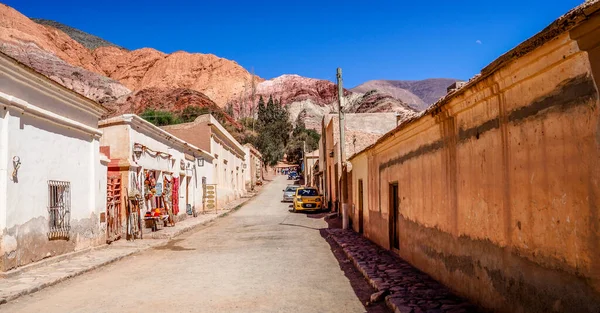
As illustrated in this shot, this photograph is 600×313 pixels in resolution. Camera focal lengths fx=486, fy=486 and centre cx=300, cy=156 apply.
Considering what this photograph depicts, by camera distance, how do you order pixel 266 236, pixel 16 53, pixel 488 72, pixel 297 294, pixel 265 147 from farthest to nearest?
pixel 16 53
pixel 265 147
pixel 266 236
pixel 297 294
pixel 488 72

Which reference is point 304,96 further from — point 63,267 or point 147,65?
point 63,267

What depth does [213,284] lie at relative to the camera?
8.41 meters

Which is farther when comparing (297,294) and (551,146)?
(297,294)

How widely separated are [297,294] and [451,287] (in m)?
2.30

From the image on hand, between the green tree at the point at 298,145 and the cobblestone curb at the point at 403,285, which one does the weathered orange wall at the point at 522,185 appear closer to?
the cobblestone curb at the point at 403,285

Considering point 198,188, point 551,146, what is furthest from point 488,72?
point 198,188

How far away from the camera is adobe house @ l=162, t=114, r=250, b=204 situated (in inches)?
1293

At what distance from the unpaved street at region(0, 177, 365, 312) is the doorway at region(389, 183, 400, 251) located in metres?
1.50

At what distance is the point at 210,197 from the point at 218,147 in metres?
5.98

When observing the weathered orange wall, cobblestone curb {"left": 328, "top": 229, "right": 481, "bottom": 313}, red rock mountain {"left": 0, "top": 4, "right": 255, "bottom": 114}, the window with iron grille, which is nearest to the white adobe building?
the window with iron grille

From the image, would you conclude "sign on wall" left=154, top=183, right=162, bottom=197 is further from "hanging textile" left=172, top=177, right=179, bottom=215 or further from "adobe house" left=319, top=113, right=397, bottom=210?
"adobe house" left=319, top=113, right=397, bottom=210

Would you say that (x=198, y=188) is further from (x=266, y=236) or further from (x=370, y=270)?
(x=370, y=270)

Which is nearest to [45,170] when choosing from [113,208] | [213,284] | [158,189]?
[113,208]

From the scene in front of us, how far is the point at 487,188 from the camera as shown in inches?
221
